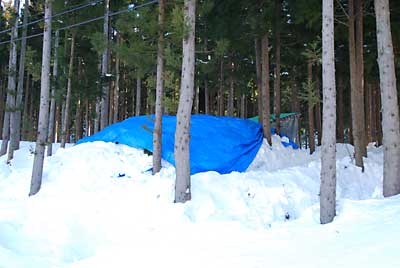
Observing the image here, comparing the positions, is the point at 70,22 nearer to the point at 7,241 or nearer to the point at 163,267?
the point at 7,241

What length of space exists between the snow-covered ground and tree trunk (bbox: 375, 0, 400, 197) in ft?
1.64

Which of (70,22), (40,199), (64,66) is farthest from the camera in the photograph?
(64,66)

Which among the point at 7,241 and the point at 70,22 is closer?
the point at 7,241

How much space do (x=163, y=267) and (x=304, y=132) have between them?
23114 mm

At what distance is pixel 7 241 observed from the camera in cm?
525

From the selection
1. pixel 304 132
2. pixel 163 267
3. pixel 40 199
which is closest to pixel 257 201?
pixel 163 267

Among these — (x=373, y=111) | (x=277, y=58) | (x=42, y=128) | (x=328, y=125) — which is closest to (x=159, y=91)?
Answer: (x=42, y=128)

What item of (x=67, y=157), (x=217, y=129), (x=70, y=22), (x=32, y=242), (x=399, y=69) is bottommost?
(x=32, y=242)

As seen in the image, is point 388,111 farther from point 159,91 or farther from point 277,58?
point 277,58

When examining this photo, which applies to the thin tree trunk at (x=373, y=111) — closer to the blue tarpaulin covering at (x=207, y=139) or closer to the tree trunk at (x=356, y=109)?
the blue tarpaulin covering at (x=207, y=139)

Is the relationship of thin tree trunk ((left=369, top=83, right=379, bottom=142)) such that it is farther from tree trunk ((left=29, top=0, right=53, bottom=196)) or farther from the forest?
tree trunk ((left=29, top=0, right=53, bottom=196))

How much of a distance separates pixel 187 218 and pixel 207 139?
11.7 feet

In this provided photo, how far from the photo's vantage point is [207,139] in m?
9.35

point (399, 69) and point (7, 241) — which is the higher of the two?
point (399, 69)
